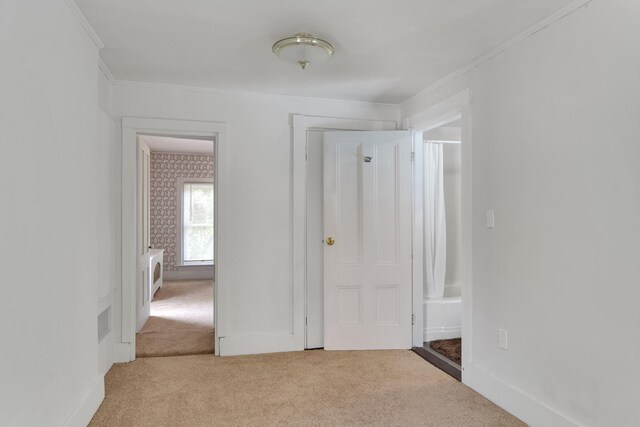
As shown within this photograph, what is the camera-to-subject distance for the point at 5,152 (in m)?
1.48

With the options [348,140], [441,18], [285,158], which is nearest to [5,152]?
[441,18]

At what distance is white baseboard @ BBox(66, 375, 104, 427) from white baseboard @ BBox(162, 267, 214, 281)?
524 cm

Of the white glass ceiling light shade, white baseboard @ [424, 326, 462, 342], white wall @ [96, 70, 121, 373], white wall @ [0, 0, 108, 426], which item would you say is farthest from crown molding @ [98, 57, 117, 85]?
white baseboard @ [424, 326, 462, 342]

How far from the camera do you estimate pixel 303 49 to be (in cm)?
263

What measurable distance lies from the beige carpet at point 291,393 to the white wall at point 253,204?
47 cm

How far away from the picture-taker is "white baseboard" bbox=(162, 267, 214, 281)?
7.74 metres

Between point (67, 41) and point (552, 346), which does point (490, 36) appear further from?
point (67, 41)

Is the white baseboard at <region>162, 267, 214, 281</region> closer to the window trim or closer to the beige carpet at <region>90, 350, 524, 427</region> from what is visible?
the window trim

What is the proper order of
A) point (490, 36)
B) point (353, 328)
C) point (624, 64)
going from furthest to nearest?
A: point (353, 328), point (490, 36), point (624, 64)

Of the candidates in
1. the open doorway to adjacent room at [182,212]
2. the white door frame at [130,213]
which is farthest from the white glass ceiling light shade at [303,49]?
the open doorway to adjacent room at [182,212]

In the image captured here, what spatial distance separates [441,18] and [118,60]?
232 centimetres

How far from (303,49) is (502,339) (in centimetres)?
235

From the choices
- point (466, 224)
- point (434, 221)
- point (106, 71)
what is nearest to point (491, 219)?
point (466, 224)

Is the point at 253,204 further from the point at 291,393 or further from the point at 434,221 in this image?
the point at 434,221
